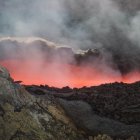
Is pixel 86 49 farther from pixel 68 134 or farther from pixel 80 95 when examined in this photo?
pixel 68 134

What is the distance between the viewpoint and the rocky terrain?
17.2 m

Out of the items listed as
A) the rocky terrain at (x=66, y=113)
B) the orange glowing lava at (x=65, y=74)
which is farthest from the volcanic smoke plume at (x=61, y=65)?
the rocky terrain at (x=66, y=113)

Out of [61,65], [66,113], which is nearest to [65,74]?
[61,65]

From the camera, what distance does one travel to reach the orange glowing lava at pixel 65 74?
129 feet

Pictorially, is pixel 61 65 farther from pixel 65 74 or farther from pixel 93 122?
pixel 93 122

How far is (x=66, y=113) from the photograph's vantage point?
19.3 metres

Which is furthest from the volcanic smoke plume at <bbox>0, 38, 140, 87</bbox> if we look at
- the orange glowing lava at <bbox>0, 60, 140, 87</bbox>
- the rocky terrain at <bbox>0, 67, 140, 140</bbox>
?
the rocky terrain at <bbox>0, 67, 140, 140</bbox>

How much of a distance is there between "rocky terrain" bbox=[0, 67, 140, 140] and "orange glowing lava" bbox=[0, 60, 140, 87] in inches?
714

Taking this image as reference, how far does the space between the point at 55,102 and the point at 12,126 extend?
3.05 meters

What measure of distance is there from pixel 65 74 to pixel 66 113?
2108 cm

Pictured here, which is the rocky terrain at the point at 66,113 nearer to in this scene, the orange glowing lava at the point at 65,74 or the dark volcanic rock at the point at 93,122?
the dark volcanic rock at the point at 93,122

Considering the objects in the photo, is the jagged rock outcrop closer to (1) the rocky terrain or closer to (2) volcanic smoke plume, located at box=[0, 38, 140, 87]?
(1) the rocky terrain

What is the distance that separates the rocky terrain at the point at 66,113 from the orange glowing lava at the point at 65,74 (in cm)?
1813

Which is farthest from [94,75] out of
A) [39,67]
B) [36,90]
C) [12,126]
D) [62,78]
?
[12,126]
